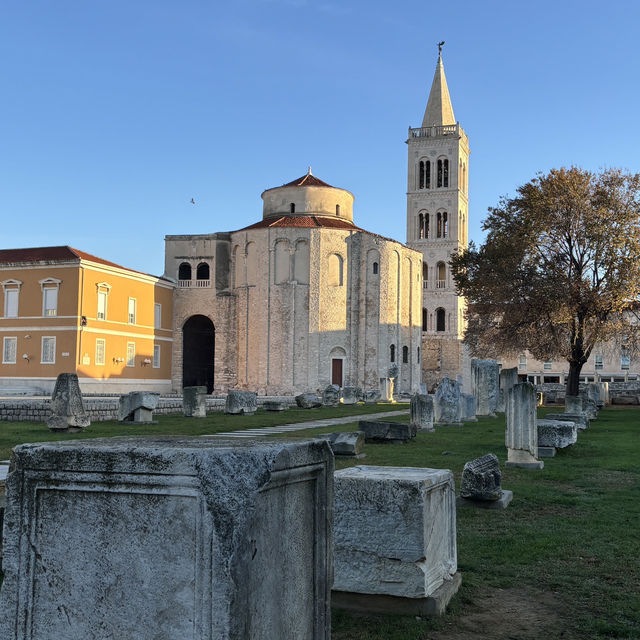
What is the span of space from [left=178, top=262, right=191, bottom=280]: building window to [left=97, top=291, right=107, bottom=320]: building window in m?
9.65

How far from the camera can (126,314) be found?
140 ft

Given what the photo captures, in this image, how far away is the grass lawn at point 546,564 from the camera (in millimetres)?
4031

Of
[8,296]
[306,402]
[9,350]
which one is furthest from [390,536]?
[8,296]

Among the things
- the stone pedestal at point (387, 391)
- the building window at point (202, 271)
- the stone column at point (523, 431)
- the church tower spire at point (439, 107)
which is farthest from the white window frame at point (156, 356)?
the stone column at point (523, 431)

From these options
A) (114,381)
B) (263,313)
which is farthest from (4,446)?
(263,313)

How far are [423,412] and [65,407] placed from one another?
25.3 feet

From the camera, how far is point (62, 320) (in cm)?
3862

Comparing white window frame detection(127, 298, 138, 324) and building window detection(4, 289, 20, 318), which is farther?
white window frame detection(127, 298, 138, 324)

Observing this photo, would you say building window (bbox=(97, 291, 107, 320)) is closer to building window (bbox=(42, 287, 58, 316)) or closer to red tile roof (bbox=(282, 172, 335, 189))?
building window (bbox=(42, 287, 58, 316))

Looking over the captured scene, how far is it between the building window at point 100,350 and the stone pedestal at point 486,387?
23.1 metres

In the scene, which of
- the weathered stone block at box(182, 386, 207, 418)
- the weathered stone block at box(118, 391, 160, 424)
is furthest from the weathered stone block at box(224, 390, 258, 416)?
the weathered stone block at box(118, 391, 160, 424)

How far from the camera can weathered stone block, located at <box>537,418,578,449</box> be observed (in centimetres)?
1195

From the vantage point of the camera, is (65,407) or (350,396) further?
(350,396)

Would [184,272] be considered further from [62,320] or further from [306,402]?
[306,402]
